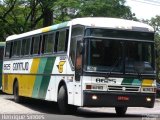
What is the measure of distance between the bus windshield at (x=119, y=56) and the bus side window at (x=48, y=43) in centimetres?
327

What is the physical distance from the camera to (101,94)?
17203 mm

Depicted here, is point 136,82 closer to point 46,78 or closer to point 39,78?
point 46,78

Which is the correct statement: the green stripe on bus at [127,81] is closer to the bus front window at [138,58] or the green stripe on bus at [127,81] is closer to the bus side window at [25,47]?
the bus front window at [138,58]

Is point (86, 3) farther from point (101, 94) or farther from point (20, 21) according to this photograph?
point (101, 94)

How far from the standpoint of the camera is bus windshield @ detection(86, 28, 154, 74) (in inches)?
678

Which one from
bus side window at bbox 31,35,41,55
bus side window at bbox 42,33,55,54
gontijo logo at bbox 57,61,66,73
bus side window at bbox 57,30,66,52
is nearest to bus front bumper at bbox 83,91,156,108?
gontijo logo at bbox 57,61,66,73

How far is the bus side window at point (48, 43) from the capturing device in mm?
20317

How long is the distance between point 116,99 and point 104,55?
1.48 metres

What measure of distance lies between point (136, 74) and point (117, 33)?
4.87ft

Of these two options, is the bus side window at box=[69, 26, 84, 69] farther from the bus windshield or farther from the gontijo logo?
the gontijo logo

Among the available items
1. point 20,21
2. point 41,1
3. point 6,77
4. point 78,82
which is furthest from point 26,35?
point 20,21

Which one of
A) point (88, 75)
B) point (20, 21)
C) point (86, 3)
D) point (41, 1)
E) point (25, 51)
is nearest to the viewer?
point (88, 75)

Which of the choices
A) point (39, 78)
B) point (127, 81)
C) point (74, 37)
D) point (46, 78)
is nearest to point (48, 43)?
point (46, 78)

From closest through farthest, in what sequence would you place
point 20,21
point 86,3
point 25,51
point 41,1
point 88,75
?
point 88,75 < point 25,51 < point 86,3 < point 41,1 < point 20,21
